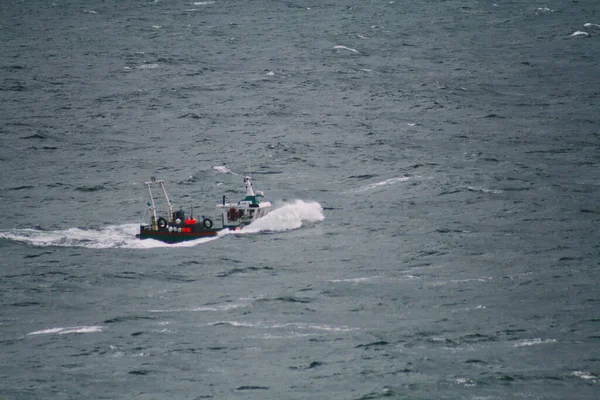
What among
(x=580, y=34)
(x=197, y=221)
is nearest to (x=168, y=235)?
(x=197, y=221)

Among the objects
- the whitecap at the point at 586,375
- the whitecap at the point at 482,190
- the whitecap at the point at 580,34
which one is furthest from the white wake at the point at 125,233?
the whitecap at the point at 580,34

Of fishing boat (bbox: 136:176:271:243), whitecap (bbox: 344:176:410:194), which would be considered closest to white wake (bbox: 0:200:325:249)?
fishing boat (bbox: 136:176:271:243)

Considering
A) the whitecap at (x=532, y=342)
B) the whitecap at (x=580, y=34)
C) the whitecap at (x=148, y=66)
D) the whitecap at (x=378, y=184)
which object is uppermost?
the whitecap at (x=532, y=342)

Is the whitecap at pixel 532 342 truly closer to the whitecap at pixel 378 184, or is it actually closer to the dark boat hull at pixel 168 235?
the dark boat hull at pixel 168 235

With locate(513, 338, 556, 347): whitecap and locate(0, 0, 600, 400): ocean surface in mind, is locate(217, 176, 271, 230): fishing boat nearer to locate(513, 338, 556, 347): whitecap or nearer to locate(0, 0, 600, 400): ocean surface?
locate(0, 0, 600, 400): ocean surface

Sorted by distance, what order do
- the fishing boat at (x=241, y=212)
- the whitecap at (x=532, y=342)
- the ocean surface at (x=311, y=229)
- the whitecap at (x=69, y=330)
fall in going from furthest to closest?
the fishing boat at (x=241, y=212) < the whitecap at (x=69, y=330) < the whitecap at (x=532, y=342) < the ocean surface at (x=311, y=229)

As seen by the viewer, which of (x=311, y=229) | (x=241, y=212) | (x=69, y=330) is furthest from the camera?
(x=241, y=212)

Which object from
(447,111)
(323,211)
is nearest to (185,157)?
(323,211)

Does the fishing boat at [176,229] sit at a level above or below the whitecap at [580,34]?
above

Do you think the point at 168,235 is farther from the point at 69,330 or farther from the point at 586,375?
the point at 586,375
